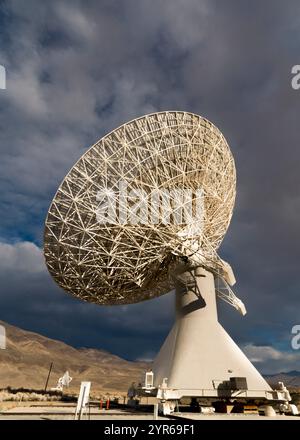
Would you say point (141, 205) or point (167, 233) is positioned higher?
point (141, 205)

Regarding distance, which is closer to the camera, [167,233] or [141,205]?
[141,205]

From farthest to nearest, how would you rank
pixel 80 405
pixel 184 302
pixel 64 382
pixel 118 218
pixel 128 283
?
pixel 64 382 < pixel 128 283 < pixel 184 302 < pixel 118 218 < pixel 80 405

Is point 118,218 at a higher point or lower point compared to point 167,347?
higher

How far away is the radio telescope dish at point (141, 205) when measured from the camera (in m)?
25.7

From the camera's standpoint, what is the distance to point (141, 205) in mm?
26672

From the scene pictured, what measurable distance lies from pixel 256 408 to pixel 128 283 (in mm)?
11832

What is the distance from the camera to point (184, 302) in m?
28.5

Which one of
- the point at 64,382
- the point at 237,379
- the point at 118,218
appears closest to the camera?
the point at 237,379

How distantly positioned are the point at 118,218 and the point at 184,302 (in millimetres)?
7344

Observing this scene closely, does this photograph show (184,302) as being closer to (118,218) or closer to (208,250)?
(208,250)

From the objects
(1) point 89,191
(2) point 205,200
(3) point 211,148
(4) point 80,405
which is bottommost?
(4) point 80,405

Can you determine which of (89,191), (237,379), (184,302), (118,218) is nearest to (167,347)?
(184,302)

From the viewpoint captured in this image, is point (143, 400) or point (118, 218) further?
point (143, 400)

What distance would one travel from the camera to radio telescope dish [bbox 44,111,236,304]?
84.2ft
